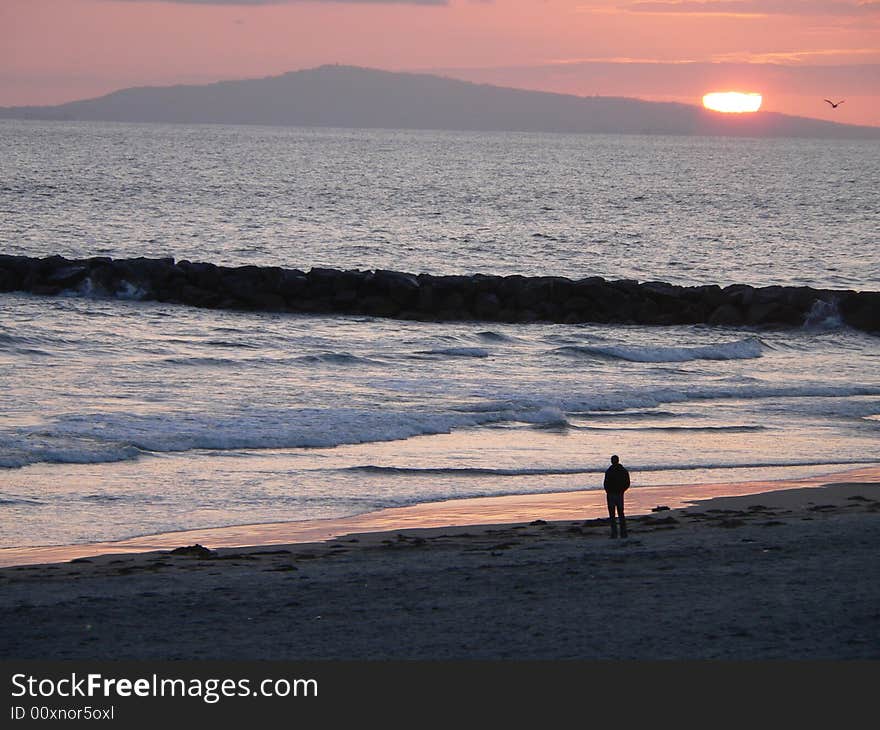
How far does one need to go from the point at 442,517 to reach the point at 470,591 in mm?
4544

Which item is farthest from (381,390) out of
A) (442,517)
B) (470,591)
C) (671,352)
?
(470,591)

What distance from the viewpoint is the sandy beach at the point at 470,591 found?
873 centimetres

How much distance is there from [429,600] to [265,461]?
8347mm

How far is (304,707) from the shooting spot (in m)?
7.40

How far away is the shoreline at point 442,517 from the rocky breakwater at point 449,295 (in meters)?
19.2

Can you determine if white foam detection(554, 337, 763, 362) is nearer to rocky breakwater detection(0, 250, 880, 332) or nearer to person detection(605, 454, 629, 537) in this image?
rocky breakwater detection(0, 250, 880, 332)

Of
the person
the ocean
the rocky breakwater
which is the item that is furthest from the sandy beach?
the rocky breakwater

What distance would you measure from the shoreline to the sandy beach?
0.19ft

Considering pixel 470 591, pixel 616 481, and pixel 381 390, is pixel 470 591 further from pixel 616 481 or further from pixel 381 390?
pixel 381 390

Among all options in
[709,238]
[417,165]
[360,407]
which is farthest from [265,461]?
[417,165]

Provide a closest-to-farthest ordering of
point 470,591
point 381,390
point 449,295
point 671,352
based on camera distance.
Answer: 1. point 470,591
2. point 381,390
3. point 671,352
4. point 449,295

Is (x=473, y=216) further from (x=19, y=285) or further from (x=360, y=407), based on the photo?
(x=360, y=407)

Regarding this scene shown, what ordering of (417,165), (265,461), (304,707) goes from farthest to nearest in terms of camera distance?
(417,165)
(265,461)
(304,707)

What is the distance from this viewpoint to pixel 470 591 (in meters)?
10.4
